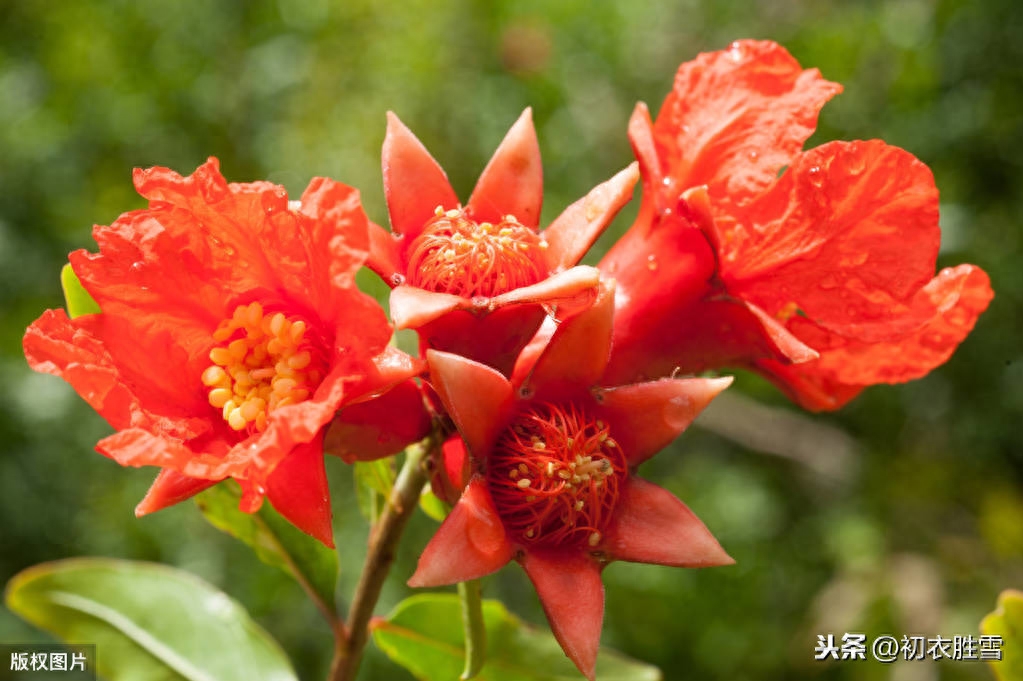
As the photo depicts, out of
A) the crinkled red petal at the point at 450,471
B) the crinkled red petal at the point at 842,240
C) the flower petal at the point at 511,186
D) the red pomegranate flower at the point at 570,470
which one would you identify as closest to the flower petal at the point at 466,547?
the red pomegranate flower at the point at 570,470

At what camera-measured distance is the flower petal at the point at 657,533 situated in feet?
4.43

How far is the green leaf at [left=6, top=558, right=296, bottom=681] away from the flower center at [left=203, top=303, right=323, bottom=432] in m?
0.67

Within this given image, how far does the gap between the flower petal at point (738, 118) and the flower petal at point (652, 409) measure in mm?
424

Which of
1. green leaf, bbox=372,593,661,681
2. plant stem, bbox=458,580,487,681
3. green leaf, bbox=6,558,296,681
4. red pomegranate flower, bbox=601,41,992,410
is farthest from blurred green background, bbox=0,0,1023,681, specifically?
red pomegranate flower, bbox=601,41,992,410

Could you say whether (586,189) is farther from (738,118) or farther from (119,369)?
(119,369)

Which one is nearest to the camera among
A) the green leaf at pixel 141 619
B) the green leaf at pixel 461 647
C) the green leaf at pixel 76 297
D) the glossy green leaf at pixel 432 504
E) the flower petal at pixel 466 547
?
the flower petal at pixel 466 547

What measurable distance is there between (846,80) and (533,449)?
9.48 ft

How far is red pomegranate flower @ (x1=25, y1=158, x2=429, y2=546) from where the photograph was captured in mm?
1290

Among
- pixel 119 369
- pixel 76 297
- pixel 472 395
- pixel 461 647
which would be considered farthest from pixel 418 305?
A: pixel 461 647

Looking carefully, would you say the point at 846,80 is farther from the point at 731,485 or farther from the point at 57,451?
the point at 57,451

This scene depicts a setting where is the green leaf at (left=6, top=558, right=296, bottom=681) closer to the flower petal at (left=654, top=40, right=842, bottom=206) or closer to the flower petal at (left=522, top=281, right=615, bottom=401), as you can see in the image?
the flower petal at (left=522, top=281, right=615, bottom=401)

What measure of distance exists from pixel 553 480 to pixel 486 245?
35cm

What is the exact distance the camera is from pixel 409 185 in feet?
4.95

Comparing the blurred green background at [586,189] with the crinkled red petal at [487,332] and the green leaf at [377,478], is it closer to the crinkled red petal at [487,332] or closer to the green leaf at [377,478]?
the green leaf at [377,478]
